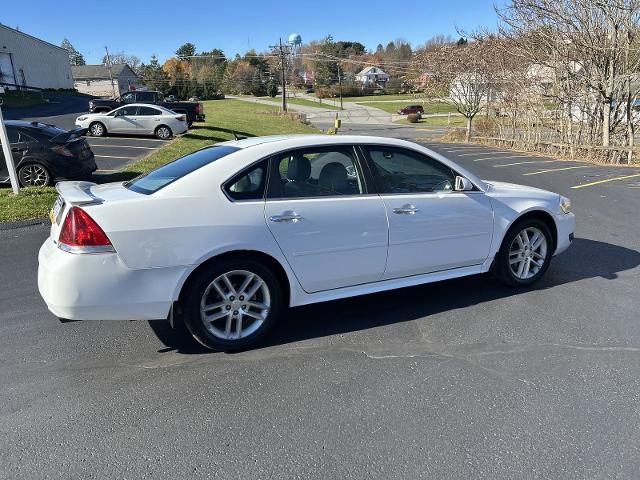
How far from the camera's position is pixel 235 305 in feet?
11.1

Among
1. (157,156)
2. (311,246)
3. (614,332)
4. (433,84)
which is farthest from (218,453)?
(433,84)

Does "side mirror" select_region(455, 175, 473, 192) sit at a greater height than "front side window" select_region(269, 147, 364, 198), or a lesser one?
lesser

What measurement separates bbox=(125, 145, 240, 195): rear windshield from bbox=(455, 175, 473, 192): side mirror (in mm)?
1917

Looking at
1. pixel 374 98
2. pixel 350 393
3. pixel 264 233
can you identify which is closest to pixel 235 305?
pixel 264 233

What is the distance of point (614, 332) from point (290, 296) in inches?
103

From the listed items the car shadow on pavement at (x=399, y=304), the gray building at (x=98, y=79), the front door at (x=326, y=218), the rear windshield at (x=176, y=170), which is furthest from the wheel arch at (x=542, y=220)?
the gray building at (x=98, y=79)

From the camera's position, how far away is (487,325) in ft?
12.7

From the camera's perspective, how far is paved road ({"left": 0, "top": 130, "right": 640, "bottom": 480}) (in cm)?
238

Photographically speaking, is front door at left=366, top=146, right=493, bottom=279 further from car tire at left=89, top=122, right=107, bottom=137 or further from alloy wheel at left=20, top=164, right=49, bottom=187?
car tire at left=89, top=122, right=107, bottom=137

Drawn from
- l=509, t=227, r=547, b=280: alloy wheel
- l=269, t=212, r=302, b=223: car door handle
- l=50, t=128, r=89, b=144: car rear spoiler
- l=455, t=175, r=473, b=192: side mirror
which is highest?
l=50, t=128, r=89, b=144: car rear spoiler

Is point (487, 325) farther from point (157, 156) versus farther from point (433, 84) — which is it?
point (433, 84)

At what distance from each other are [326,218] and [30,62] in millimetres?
56155

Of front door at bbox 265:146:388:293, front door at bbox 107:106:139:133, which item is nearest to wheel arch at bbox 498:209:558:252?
front door at bbox 265:146:388:293

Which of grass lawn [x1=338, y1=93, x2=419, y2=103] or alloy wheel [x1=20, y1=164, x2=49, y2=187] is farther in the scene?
grass lawn [x1=338, y1=93, x2=419, y2=103]
